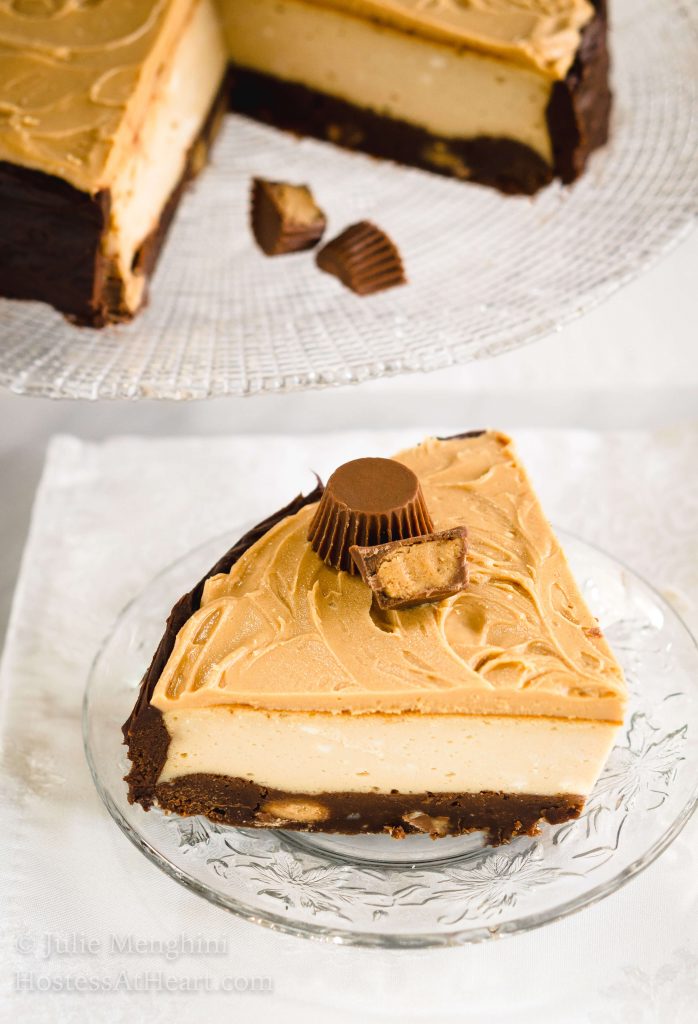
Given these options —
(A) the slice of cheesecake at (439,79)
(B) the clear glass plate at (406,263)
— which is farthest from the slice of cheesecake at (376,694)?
(A) the slice of cheesecake at (439,79)

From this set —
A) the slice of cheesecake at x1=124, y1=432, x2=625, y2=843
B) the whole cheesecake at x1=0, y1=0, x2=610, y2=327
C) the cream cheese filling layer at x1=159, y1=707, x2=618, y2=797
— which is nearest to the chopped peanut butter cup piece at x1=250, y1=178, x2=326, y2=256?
the whole cheesecake at x1=0, y1=0, x2=610, y2=327

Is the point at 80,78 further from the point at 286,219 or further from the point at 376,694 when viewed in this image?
the point at 376,694

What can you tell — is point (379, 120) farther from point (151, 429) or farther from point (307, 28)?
point (151, 429)

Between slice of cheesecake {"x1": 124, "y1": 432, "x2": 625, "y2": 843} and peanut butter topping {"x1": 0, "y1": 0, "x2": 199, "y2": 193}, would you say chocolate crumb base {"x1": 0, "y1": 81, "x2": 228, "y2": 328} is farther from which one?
slice of cheesecake {"x1": 124, "y1": 432, "x2": 625, "y2": 843}

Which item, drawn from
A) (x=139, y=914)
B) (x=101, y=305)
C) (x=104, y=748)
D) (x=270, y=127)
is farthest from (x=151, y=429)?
(x=139, y=914)

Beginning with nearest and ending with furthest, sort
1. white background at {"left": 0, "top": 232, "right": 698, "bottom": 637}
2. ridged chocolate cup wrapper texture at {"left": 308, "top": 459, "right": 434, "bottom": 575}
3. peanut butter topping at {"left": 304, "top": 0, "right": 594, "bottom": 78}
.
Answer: ridged chocolate cup wrapper texture at {"left": 308, "top": 459, "right": 434, "bottom": 575} < peanut butter topping at {"left": 304, "top": 0, "right": 594, "bottom": 78} < white background at {"left": 0, "top": 232, "right": 698, "bottom": 637}

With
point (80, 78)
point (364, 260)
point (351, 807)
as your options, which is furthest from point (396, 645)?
point (80, 78)

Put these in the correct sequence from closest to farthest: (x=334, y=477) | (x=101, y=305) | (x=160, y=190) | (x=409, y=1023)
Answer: (x=409, y=1023), (x=334, y=477), (x=101, y=305), (x=160, y=190)
